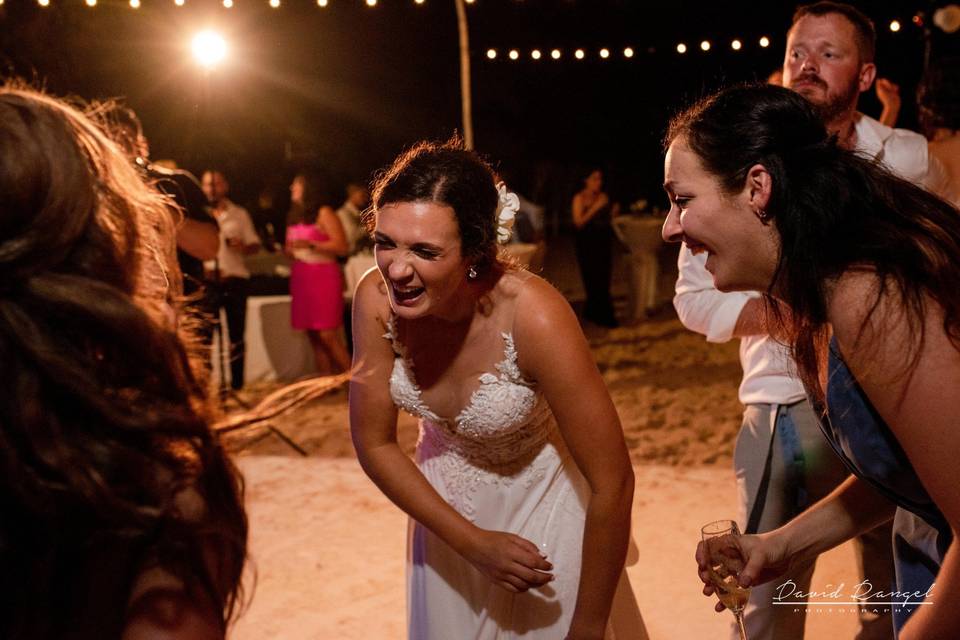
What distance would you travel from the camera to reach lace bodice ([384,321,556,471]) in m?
2.24

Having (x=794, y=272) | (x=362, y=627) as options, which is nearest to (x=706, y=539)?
(x=794, y=272)

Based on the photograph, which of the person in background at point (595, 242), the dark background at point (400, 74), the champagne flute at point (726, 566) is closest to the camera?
the champagne flute at point (726, 566)

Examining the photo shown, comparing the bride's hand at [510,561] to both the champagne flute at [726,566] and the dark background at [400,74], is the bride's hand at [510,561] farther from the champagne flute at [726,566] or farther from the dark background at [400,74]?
the dark background at [400,74]

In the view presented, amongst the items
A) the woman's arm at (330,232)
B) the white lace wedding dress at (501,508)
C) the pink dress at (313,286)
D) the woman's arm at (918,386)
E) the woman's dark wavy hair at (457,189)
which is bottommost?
the pink dress at (313,286)

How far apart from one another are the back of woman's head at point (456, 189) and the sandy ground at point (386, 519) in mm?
1017

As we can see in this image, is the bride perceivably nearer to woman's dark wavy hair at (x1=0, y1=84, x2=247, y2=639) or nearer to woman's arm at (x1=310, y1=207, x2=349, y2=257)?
woman's dark wavy hair at (x1=0, y1=84, x2=247, y2=639)

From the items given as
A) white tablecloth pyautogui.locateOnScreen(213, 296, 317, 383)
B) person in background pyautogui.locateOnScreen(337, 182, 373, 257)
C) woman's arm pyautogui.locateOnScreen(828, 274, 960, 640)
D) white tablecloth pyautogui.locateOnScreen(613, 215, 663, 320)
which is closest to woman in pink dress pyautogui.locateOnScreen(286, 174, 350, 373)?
white tablecloth pyautogui.locateOnScreen(213, 296, 317, 383)

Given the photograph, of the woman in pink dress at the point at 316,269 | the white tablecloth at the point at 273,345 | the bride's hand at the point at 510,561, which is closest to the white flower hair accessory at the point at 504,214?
the bride's hand at the point at 510,561

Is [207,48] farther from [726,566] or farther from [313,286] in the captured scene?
[726,566]

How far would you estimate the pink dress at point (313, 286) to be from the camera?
7562mm

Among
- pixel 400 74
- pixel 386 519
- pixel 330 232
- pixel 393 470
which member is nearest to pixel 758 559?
pixel 393 470

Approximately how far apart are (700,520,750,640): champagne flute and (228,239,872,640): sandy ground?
1.00 metres

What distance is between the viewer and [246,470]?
575cm

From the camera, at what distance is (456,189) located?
213 cm
